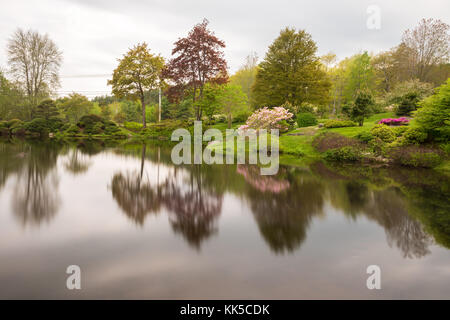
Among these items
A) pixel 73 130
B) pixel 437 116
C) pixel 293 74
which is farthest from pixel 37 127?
pixel 437 116

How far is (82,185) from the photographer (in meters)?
7.25

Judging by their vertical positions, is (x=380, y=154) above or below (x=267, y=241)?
above

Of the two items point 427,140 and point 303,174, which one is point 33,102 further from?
point 427,140

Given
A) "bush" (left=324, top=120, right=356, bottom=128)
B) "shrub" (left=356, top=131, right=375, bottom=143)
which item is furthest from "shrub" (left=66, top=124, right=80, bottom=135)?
"shrub" (left=356, top=131, right=375, bottom=143)

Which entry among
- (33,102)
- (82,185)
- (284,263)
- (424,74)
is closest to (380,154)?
(284,263)

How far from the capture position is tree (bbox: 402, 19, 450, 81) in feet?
91.7

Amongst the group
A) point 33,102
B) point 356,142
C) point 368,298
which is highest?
point 33,102

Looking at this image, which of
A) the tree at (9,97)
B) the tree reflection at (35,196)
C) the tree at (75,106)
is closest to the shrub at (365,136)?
the tree reflection at (35,196)

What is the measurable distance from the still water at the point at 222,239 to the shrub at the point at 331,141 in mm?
6500

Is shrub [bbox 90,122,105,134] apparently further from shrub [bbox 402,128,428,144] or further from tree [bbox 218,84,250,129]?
shrub [bbox 402,128,428,144]

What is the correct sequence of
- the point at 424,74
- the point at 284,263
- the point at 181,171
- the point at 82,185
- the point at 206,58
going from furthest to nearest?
1. the point at 424,74
2. the point at 206,58
3. the point at 181,171
4. the point at 82,185
5. the point at 284,263

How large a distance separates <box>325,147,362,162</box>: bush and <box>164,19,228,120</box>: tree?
14513mm

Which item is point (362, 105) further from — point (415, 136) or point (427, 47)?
point (427, 47)

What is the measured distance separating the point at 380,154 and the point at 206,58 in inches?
694
